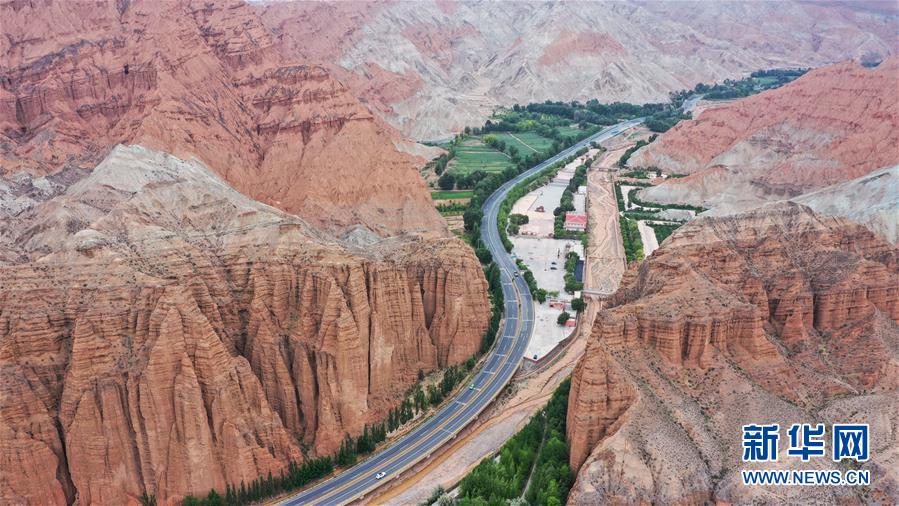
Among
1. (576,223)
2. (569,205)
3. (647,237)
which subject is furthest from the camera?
(569,205)

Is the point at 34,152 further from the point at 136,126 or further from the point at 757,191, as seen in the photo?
the point at 757,191

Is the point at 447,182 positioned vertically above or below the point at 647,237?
above

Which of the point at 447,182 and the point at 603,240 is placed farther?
the point at 447,182

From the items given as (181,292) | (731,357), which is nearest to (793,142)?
(731,357)

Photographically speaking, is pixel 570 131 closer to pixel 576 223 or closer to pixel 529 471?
pixel 576 223

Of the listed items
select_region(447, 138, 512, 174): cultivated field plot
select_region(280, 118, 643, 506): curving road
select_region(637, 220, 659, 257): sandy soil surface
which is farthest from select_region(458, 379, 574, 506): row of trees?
select_region(447, 138, 512, 174): cultivated field plot

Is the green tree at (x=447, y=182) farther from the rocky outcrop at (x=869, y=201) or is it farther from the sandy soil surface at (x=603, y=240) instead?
the rocky outcrop at (x=869, y=201)

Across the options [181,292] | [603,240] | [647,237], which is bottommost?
[181,292]

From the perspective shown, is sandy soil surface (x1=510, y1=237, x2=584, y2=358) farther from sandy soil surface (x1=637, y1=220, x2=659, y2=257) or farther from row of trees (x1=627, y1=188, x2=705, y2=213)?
row of trees (x1=627, y1=188, x2=705, y2=213)

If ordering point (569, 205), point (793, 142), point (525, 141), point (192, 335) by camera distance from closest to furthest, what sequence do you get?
point (192, 335) < point (569, 205) < point (793, 142) < point (525, 141)
